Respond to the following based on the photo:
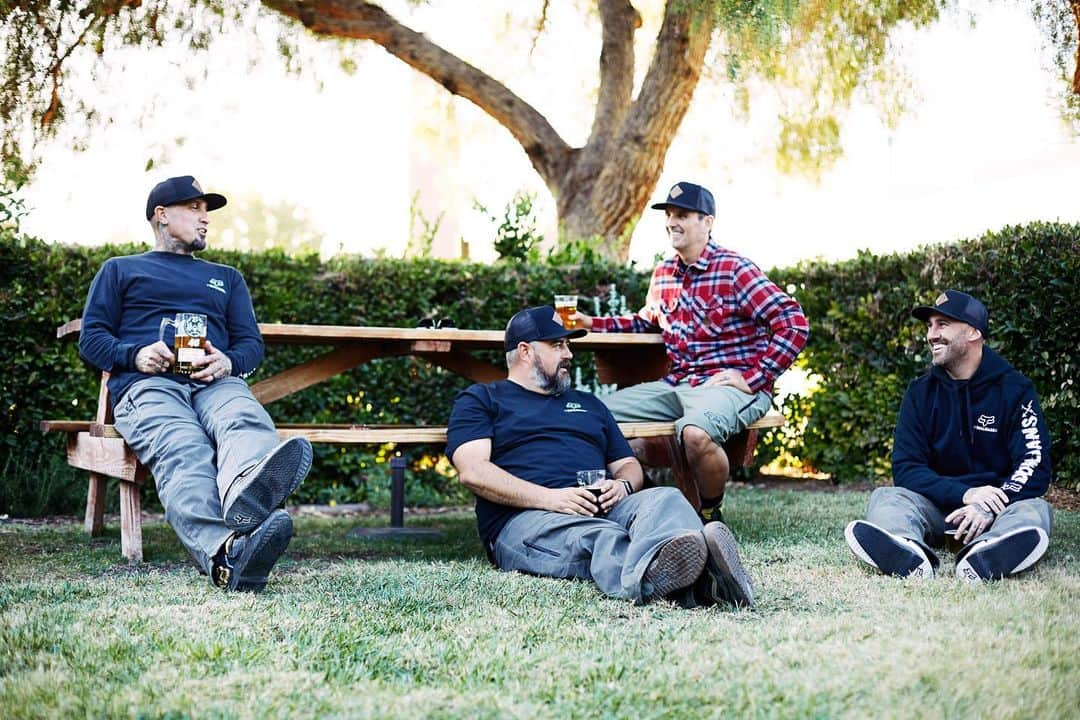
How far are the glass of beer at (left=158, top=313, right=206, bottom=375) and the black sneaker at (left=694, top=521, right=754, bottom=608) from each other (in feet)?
7.14

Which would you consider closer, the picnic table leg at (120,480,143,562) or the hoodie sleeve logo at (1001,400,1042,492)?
the hoodie sleeve logo at (1001,400,1042,492)

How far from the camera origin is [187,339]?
4.36 metres

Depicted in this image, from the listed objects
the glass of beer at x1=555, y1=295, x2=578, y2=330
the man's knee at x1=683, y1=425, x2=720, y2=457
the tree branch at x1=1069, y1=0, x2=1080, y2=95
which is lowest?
the man's knee at x1=683, y1=425, x2=720, y2=457

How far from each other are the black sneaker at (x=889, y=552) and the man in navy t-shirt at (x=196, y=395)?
1.99 meters

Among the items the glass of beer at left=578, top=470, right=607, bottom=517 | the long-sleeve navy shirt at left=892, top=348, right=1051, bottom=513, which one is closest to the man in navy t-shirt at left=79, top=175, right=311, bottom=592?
the glass of beer at left=578, top=470, right=607, bottom=517

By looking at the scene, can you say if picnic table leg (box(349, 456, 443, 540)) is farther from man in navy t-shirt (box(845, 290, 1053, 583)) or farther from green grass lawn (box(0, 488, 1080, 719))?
man in navy t-shirt (box(845, 290, 1053, 583))

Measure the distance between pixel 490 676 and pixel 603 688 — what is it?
0.28 meters

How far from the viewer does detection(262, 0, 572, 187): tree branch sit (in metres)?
10.6

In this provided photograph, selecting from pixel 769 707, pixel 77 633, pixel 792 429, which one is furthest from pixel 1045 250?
pixel 77 633

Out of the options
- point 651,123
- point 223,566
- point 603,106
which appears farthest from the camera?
point 603,106

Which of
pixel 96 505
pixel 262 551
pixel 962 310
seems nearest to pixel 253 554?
pixel 262 551

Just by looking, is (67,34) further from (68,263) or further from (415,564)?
(415,564)

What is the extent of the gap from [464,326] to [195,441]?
3697 mm

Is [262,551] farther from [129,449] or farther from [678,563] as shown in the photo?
[678,563]
